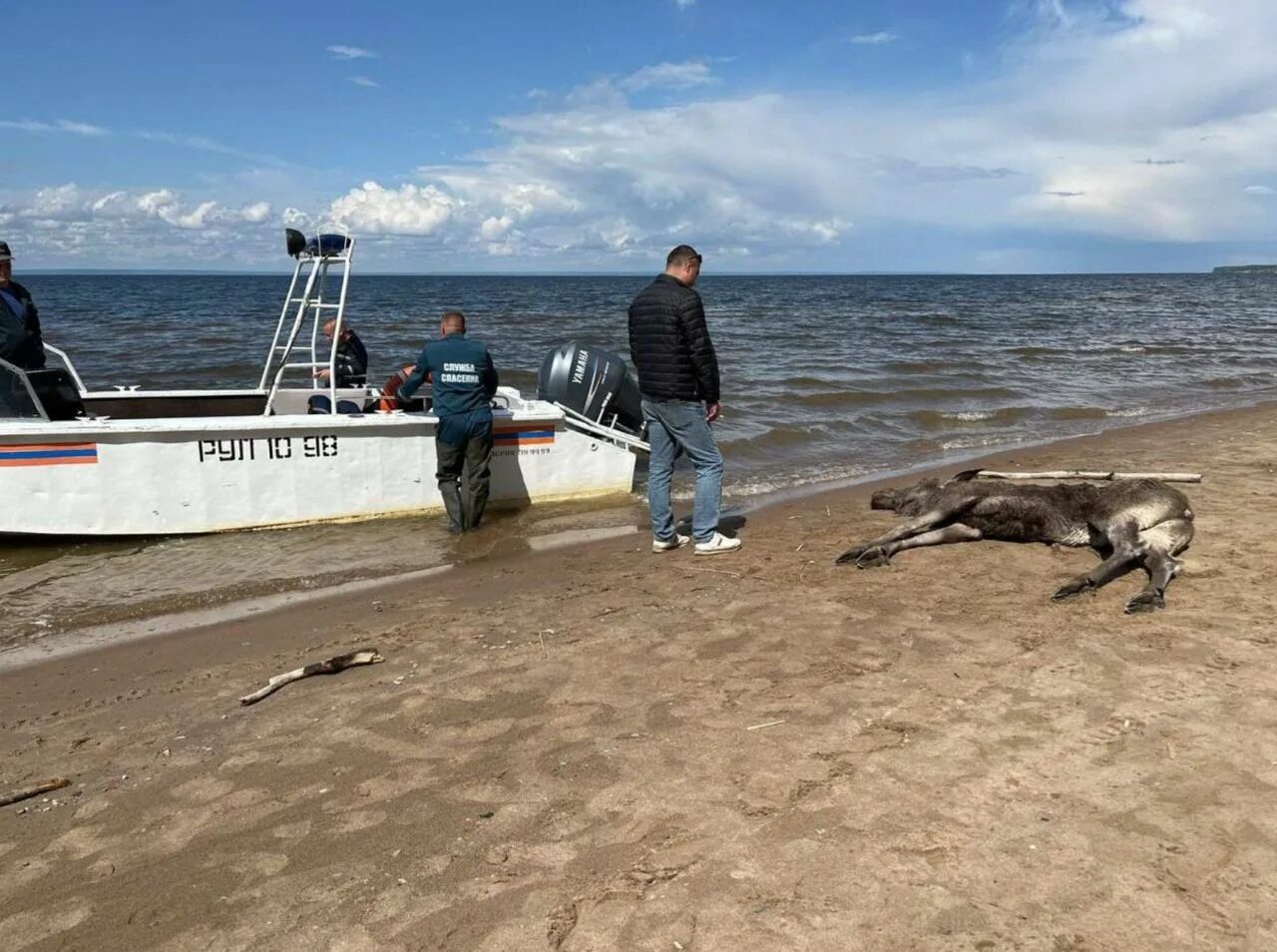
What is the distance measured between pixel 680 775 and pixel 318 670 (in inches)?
83.5

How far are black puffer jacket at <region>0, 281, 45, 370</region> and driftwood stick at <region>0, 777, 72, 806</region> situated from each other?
448 centimetres

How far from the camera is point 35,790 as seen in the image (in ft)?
11.8

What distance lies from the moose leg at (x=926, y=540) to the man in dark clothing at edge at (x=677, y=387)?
1052 millimetres

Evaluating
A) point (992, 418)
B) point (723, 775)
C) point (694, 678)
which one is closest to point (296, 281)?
point (694, 678)

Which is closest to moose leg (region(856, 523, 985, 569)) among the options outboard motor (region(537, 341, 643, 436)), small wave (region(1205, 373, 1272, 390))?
outboard motor (region(537, 341, 643, 436))

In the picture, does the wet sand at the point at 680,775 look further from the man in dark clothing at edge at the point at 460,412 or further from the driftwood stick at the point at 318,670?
the man in dark clothing at edge at the point at 460,412

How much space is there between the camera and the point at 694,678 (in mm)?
4316

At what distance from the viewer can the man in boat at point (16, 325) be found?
6.82m

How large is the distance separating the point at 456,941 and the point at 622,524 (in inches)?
225

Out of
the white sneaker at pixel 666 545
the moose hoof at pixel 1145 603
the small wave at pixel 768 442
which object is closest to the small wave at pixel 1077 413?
the small wave at pixel 768 442

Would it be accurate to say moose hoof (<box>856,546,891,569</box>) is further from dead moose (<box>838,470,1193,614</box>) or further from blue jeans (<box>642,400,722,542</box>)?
blue jeans (<box>642,400,722,542</box>)

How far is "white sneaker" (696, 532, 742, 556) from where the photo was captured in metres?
6.70

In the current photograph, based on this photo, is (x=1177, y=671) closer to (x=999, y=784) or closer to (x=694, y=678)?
(x=999, y=784)

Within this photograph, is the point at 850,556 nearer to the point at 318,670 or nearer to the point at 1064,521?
the point at 1064,521
